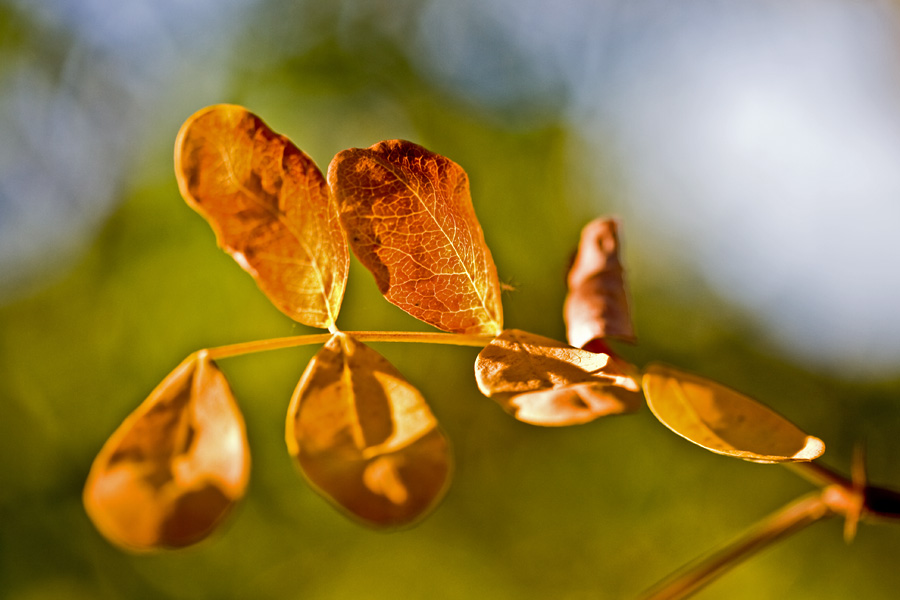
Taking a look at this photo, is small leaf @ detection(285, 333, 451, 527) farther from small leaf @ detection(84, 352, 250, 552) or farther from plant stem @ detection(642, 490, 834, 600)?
plant stem @ detection(642, 490, 834, 600)

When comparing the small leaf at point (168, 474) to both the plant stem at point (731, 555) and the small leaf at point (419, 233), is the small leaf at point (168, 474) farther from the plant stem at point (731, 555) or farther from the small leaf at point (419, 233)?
the plant stem at point (731, 555)

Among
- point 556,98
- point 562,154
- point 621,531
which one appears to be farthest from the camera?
point 556,98

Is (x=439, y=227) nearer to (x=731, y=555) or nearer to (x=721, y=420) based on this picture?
(x=721, y=420)

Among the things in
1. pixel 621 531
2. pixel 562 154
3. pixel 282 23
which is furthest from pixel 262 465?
pixel 282 23

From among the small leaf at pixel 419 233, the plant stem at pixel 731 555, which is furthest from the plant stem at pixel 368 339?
the plant stem at pixel 731 555

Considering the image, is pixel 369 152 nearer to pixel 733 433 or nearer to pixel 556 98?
pixel 733 433

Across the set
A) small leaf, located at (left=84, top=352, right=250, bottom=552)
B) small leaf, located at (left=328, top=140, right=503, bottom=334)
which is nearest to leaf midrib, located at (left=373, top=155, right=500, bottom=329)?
small leaf, located at (left=328, top=140, right=503, bottom=334)
